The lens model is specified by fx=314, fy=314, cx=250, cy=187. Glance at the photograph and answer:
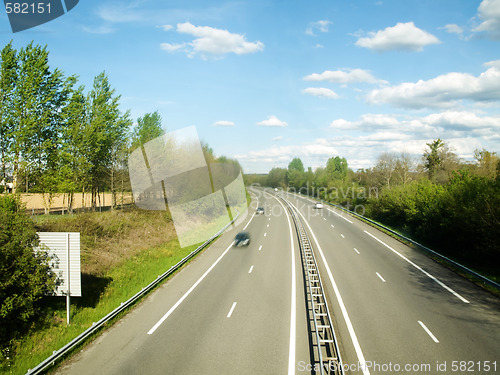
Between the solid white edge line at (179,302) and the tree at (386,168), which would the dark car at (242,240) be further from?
the tree at (386,168)

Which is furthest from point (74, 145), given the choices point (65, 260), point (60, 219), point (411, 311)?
point (411, 311)

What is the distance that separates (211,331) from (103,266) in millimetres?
11465

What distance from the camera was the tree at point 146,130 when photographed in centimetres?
4475

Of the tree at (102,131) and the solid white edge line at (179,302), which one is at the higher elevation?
the tree at (102,131)

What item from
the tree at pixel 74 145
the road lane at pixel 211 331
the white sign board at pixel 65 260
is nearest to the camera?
the road lane at pixel 211 331

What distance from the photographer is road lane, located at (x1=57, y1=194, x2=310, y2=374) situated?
9.68 metres

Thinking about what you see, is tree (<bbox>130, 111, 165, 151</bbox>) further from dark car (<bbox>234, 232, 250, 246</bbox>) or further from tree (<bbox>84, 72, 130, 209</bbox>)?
dark car (<bbox>234, 232, 250, 246</bbox>)

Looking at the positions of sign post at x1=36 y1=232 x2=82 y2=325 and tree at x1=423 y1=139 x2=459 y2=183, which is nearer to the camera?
sign post at x1=36 y1=232 x2=82 y2=325

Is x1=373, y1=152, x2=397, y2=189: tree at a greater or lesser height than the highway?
greater

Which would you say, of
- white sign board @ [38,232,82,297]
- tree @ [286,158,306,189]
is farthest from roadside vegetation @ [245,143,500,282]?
tree @ [286,158,306,189]

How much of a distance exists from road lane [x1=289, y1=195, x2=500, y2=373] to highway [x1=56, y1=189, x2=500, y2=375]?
0.05 meters

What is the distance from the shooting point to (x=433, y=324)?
1228cm

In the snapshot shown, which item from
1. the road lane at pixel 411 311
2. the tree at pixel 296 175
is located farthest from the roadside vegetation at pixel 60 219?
the tree at pixel 296 175

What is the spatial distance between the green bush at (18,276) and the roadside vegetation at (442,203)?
23.7 metres
